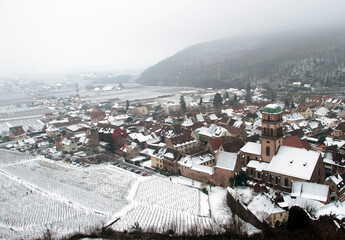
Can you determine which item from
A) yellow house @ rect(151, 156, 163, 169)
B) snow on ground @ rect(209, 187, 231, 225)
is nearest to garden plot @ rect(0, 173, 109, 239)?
snow on ground @ rect(209, 187, 231, 225)

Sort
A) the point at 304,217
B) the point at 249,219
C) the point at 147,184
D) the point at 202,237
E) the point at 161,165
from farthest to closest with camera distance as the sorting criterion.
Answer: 1. the point at 161,165
2. the point at 147,184
3. the point at 249,219
4. the point at 202,237
5. the point at 304,217

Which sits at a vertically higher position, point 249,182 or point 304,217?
point 304,217

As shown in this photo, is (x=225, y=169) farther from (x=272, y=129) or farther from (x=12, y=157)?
(x=12, y=157)

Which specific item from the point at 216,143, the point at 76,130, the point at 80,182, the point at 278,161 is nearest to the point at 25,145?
the point at 76,130

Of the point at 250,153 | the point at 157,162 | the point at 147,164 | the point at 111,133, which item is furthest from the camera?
the point at 111,133

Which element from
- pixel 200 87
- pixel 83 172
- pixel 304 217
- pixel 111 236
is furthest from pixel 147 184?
pixel 200 87

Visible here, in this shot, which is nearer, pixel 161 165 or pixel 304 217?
pixel 304 217

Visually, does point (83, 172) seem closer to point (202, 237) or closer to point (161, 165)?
point (161, 165)
